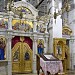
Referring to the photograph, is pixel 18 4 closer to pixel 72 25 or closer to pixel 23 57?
pixel 23 57

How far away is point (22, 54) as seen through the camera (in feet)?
37.2

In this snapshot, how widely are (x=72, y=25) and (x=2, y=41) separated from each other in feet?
16.6

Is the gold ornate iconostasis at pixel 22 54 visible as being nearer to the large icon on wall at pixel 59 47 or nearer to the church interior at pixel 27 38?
the church interior at pixel 27 38

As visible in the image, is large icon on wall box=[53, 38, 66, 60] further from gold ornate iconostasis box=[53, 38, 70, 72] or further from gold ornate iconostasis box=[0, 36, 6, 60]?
gold ornate iconostasis box=[0, 36, 6, 60]

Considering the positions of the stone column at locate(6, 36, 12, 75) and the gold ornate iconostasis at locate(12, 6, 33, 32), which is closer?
the stone column at locate(6, 36, 12, 75)

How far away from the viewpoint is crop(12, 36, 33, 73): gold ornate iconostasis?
11.2 meters

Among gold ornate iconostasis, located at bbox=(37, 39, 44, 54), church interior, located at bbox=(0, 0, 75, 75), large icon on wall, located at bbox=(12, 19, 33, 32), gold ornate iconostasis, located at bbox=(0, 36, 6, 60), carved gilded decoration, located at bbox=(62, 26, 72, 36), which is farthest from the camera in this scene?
carved gilded decoration, located at bbox=(62, 26, 72, 36)

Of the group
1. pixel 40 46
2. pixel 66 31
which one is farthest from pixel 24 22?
pixel 66 31

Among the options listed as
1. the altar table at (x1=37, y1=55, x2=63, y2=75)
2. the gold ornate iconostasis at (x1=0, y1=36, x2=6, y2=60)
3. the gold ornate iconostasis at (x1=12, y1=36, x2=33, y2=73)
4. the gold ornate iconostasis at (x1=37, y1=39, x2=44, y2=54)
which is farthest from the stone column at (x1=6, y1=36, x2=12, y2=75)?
the altar table at (x1=37, y1=55, x2=63, y2=75)

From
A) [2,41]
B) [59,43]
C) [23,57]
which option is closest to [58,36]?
[59,43]

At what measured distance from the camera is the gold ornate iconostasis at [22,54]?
11156 millimetres

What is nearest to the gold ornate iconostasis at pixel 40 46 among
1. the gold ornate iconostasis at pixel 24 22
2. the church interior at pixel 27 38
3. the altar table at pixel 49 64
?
the church interior at pixel 27 38

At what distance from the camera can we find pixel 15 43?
11234mm

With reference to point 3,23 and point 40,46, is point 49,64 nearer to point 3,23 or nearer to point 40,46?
point 3,23
